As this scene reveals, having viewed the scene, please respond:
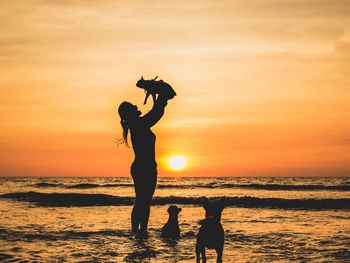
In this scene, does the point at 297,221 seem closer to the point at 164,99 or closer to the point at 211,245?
the point at 164,99

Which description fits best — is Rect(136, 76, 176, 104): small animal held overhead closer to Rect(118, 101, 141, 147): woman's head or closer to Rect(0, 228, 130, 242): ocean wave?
Rect(118, 101, 141, 147): woman's head

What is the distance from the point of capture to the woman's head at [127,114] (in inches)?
315

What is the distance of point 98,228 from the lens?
1039 cm

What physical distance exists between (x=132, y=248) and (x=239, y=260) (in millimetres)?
1821

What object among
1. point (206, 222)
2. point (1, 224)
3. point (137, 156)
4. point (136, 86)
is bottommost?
point (1, 224)

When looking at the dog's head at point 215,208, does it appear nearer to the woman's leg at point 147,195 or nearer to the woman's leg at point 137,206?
the woman's leg at point 147,195

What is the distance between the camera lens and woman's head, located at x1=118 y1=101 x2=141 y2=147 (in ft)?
26.2

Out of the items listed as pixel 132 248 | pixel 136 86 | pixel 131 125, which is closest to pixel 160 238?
pixel 132 248

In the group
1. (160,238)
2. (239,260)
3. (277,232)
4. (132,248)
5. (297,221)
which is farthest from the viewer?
(297,221)

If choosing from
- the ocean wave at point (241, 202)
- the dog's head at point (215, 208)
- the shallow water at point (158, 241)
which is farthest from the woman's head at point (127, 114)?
the ocean wave at point (241, 202)

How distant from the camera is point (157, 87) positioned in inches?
298

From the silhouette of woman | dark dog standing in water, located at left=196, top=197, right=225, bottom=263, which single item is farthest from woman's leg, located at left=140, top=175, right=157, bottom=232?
dark dog standing in water, located at left=196, top=197, right=225, bottom=263

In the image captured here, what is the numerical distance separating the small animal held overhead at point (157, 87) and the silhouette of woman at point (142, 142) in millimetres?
131

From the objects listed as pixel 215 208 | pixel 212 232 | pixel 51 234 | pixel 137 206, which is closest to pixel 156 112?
pixel 137 206
